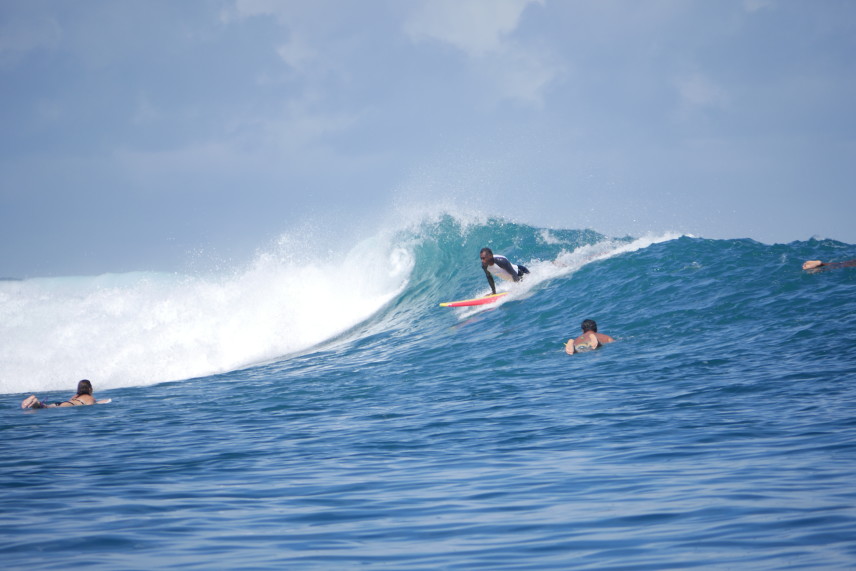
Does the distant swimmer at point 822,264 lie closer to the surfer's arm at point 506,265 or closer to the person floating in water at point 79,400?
the surfer's arm at point 506,265

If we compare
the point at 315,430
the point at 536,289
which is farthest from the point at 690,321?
the point at 315,430

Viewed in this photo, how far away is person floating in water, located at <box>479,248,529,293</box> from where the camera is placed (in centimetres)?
1708

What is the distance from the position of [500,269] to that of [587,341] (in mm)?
5376

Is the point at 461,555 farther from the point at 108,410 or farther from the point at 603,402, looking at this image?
the point at 108,410

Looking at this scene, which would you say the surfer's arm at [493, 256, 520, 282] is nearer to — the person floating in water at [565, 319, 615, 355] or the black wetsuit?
the black wetsuit

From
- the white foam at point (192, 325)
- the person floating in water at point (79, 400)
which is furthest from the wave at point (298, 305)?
the person floating in water at point (79, 400)

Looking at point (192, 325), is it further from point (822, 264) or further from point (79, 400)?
point (822, 264)

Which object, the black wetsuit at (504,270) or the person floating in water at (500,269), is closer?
the person floating in water at (500,269)

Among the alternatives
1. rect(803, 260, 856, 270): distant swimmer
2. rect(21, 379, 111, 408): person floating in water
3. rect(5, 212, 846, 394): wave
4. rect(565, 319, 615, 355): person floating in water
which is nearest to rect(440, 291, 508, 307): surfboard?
rect(5, 212, 846, 394): wave

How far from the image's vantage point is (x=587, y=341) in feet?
42.5

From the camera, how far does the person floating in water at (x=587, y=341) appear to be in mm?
12859

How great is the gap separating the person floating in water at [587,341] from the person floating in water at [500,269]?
4.22m

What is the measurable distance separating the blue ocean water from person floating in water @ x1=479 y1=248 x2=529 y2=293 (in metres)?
0.46

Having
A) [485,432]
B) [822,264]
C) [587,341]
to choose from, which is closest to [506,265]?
[587,341]
